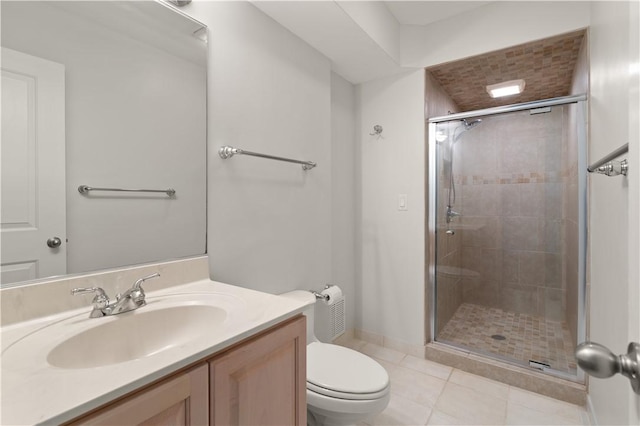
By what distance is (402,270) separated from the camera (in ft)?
Answer: 7.66

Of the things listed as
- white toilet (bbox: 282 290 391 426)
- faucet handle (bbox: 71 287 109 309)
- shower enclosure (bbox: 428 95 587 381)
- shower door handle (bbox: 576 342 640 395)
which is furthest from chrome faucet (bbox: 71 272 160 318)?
shower enclosure (bbox: 428 95 587 381)

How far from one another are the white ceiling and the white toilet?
2001 millimetres

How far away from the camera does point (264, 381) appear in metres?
0.85

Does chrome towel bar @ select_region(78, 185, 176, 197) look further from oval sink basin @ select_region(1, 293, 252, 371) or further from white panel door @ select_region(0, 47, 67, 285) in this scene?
oval sink basin @ select_region(1, 293, 252, 371)

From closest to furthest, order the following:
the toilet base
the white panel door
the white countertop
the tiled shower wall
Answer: the white countertop → the white panel door → the toilet base → the tiled shower wall

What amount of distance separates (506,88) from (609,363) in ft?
8.62

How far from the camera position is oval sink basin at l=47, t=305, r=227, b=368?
782 millimetres

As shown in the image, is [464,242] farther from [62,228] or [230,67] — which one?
[62,228]

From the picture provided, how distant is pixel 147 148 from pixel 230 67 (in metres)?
0.58

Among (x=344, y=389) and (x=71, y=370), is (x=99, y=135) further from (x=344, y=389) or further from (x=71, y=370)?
(x=344, y=389)

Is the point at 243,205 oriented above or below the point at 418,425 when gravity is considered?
above

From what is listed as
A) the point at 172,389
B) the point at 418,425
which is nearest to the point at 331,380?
the point at 418,425

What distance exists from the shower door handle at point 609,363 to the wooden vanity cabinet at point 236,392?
0.70m

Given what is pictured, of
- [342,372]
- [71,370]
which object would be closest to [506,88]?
[342,372]
